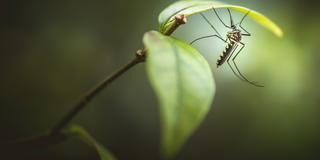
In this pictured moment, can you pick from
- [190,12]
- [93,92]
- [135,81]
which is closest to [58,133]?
[93,92]

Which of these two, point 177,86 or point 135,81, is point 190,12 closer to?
point 177,86

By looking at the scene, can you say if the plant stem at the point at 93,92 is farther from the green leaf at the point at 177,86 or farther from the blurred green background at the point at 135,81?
the blurred green background at the point at 135,81

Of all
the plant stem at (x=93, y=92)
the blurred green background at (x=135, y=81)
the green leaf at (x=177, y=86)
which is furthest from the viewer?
the blurred green background at (x=135, y=81)

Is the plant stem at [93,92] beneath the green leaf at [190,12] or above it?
beneath

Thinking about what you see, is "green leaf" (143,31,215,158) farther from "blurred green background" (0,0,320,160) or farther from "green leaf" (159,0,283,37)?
"blurred green background" (0,0,320,160)

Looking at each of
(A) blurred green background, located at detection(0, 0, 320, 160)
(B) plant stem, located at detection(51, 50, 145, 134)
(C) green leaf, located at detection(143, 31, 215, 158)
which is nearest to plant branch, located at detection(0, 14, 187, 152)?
(B) plant stem, located at detection(51, 50, 145, 134)

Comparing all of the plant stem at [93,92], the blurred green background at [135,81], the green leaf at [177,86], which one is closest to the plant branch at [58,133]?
the plant stem at [93,92]
